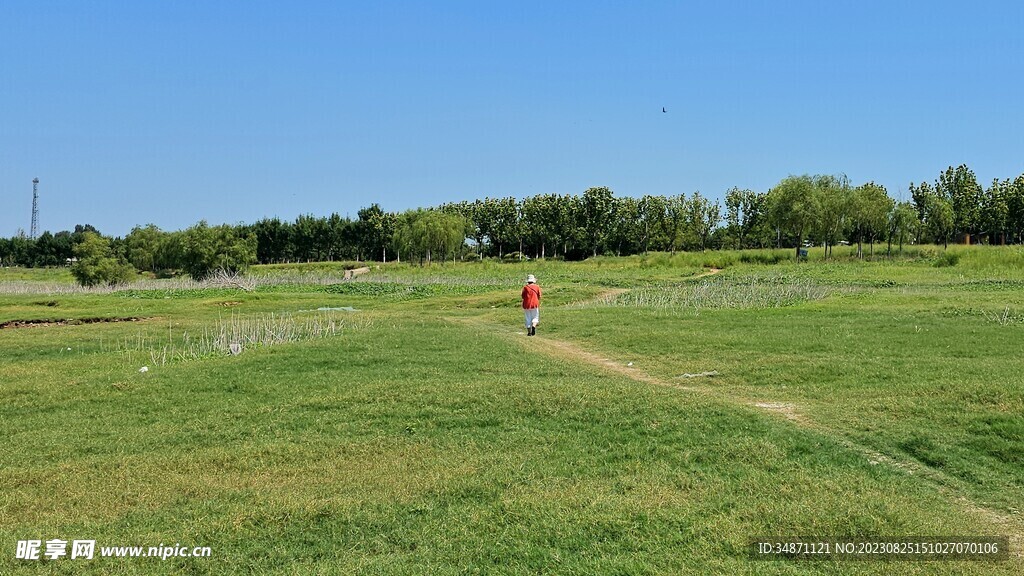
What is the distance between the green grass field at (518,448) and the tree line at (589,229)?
5467 cm

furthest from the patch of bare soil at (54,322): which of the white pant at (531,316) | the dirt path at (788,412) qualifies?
the white pant at (531,316)

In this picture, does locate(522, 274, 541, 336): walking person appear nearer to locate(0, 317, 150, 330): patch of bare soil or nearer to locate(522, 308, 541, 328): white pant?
locate(522, 308, 541, 328): white pant

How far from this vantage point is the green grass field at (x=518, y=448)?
6859 millimetres

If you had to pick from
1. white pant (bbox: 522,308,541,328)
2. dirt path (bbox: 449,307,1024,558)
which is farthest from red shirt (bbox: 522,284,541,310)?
dirt path (bbox: 449,307,1024,558)

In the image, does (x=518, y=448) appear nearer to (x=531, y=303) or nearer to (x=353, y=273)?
(x=531, y=303)

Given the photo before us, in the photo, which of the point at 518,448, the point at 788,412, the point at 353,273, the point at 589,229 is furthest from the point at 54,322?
the point at 589,229

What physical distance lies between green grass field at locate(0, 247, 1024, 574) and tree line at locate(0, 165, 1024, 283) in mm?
54666

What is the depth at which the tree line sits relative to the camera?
7438 cm

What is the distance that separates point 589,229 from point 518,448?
9106 cm

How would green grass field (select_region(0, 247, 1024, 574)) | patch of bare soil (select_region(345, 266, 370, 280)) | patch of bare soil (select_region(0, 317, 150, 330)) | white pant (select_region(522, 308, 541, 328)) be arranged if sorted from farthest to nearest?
patch of bare soil (select_region(345, 266, 370, 280))
patch of bare soil (select_region(0, 317, 150, 330))
white pant (select_region(522, 308, 541, 328))
green grass field (select_region(0, 247, 1024, 574))

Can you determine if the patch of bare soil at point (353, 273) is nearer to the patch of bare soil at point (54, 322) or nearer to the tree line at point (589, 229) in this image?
the tree line at point (589, 229)

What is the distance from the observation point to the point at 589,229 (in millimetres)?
99875

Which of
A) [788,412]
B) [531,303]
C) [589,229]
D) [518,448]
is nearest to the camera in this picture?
[518,448]

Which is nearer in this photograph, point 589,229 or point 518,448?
point 518,448
